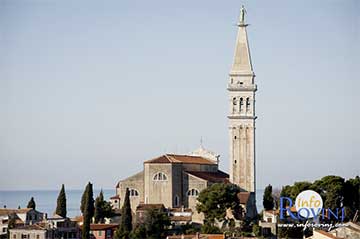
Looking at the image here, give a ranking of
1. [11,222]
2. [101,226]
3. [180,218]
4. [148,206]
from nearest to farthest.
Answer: [11,222] → [101,226] → [180,218] → [148,206]

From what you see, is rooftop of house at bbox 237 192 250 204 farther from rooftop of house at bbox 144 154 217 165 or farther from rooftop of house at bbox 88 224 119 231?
rooftop of house at bbox 88 224 119 231

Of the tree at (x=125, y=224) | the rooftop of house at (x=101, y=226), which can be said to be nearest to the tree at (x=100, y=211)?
the rooftop of house at (x=101, y=226)

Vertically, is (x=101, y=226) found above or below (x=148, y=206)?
below

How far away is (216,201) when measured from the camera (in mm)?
19141

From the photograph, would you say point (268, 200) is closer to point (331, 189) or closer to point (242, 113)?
point (242, 113)

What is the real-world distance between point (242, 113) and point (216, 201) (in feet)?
10.7

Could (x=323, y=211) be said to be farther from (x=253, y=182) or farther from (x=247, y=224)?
(x=253, y=182)

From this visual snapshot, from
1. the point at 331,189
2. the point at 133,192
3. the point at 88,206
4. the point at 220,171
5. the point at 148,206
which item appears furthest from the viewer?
the point at 220,171

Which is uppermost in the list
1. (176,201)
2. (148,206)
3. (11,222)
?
(176,201)

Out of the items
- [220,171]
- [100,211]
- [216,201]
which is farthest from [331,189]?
[220,171]

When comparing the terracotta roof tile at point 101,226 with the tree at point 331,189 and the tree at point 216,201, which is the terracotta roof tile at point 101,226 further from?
the tree at point 331,189

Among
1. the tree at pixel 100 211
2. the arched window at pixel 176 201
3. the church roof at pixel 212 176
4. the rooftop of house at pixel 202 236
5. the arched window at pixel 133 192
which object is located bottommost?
the rooftop of house at pixel 202 236

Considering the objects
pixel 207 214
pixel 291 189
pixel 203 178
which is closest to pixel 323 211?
pixel 291 189

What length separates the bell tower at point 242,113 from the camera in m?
21.8
